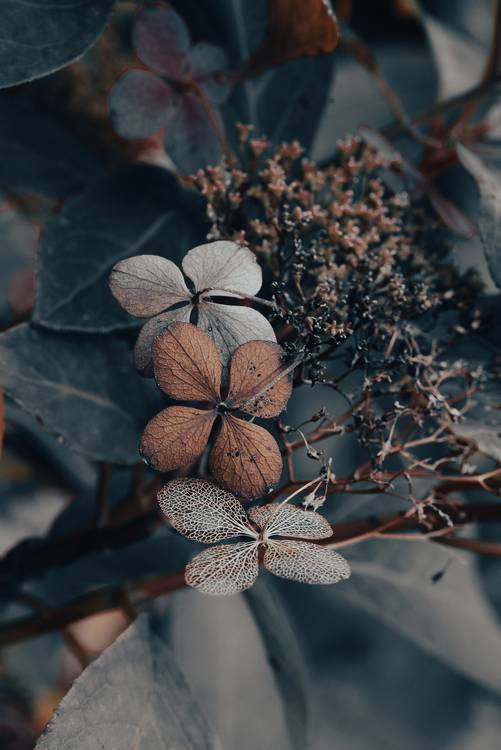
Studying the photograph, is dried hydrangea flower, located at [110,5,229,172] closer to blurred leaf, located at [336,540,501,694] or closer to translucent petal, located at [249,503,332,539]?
translucent petal, located at [249,503,332,539]

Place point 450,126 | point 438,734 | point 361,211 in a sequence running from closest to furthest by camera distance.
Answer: point 361,211 → point 450,126 → point 438,734

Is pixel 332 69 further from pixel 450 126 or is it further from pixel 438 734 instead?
pixel 438 734

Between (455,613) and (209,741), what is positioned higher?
(209,741)

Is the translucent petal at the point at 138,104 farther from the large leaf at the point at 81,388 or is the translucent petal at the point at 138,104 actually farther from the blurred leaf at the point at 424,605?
the blurred leaf at the point at 424,605

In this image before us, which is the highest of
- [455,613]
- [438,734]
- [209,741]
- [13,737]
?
[209,741]

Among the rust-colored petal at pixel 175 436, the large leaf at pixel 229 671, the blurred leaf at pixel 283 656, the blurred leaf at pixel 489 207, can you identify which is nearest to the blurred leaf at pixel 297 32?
the blurred leaf at pixel 489 207

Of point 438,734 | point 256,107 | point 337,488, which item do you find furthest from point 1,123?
point 438,734

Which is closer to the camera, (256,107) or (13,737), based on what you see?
(256,107)

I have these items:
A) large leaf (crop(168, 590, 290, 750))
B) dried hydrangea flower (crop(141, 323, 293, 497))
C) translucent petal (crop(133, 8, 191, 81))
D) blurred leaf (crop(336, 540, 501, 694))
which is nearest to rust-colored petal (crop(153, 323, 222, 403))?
dried hydrangea flower (crop(141, 323, 293, 497))
